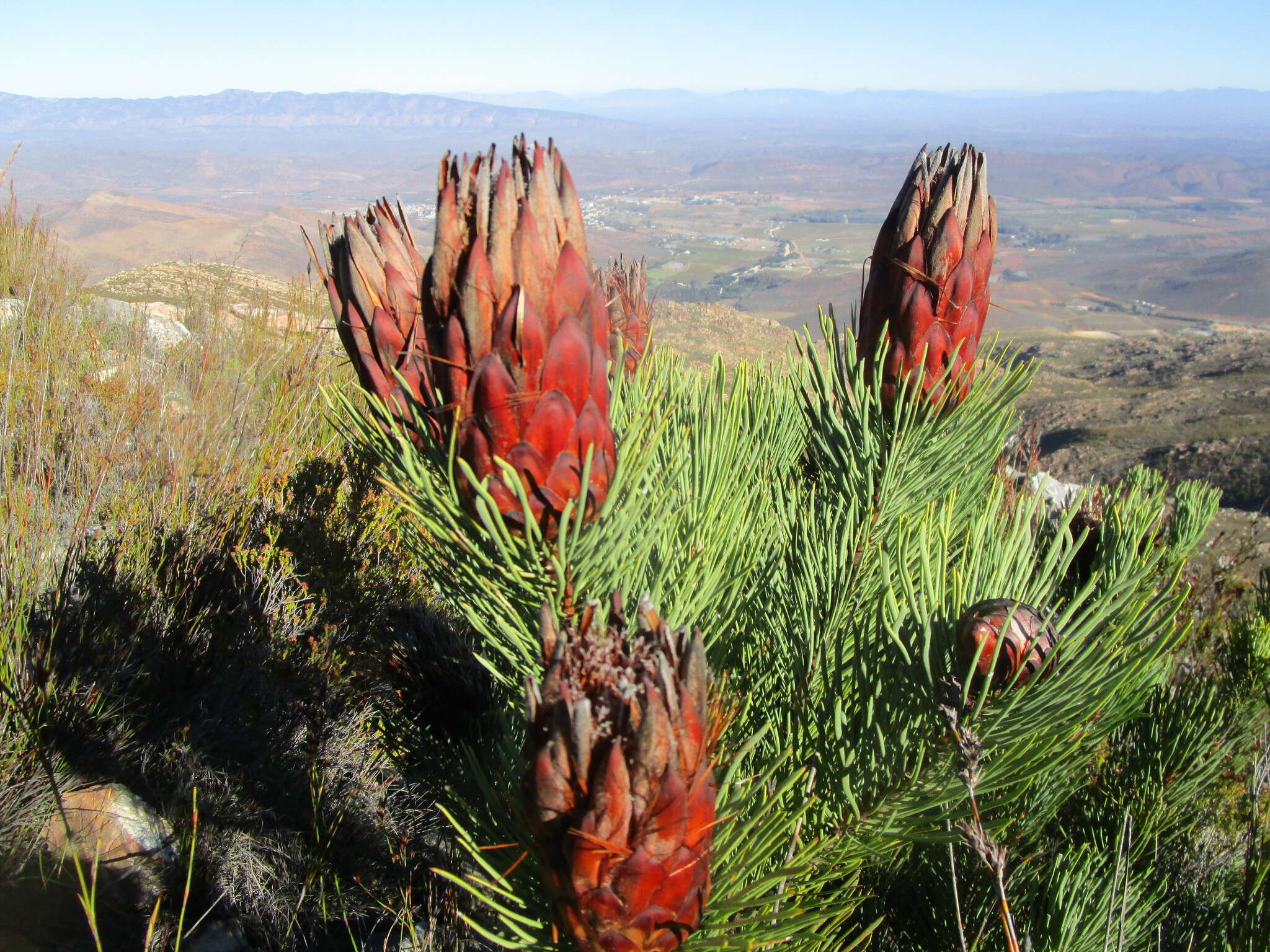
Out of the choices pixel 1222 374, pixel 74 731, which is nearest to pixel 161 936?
pixel 74 731

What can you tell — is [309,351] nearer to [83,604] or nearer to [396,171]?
[83,604]

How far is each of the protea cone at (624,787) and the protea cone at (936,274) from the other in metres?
0.72

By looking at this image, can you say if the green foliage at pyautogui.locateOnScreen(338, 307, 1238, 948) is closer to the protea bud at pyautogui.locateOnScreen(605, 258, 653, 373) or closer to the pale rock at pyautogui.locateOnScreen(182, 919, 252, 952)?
the protea bud at pyautogui.locateOnScreen(605, 258, 653, 373)

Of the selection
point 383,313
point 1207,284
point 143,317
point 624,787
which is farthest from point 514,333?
point 1207,284

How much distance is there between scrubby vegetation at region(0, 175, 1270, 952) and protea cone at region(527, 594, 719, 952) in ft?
0.28

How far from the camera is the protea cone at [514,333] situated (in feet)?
2.22

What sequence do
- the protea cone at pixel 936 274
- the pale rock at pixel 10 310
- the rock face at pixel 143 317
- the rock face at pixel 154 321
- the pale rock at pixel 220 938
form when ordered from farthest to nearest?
the rock face at pixel 154 321 → the rock face at pixel 143 317 → the pale rock at pixel 10 310 → the pale rock at pixel 220 938 → the protea cone at pixel 936 274

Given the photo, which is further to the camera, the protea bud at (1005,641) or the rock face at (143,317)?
the rock face at (143,317)

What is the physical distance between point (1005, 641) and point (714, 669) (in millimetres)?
394

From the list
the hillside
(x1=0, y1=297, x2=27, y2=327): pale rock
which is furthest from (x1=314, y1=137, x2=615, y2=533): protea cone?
the hillside

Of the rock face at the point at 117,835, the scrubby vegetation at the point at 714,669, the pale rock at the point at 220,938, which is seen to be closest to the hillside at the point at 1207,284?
the scrubby vegetation at the point at 714,669

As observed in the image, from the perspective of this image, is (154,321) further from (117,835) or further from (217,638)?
(117,835)

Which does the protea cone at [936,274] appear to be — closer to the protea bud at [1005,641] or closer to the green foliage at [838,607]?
the green foliage at [838,607]

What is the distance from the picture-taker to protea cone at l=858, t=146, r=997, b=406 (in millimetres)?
1095
